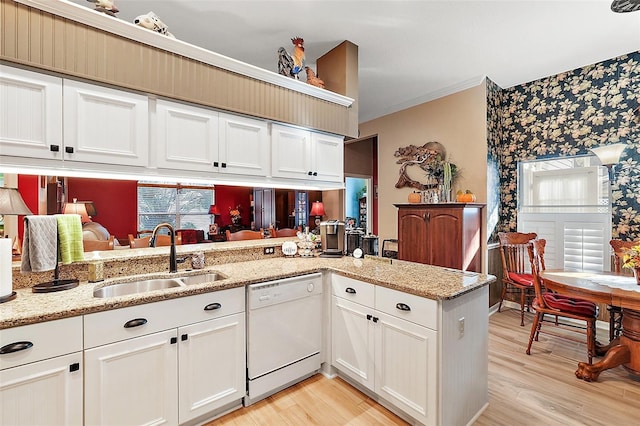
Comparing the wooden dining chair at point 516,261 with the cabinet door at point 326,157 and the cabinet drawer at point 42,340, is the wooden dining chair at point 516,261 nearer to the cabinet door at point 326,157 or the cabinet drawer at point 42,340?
the cabinet door at point 326,157

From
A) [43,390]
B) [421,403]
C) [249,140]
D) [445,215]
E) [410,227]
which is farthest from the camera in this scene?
[410,227]

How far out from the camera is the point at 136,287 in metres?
2.02

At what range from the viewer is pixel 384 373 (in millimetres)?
1961

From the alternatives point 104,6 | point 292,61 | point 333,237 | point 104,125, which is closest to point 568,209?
point 333,237

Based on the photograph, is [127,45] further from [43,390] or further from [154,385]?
[154,385]

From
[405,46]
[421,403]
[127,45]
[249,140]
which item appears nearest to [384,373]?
[421,403]

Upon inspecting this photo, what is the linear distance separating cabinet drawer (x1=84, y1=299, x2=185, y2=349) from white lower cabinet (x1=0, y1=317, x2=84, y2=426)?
55mm

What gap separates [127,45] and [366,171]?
16.3 feet

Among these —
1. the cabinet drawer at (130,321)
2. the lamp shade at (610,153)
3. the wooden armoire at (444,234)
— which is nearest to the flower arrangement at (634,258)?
the wooden armoire at (444,234)

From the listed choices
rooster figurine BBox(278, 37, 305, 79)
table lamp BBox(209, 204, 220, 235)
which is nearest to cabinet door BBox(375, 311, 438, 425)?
rooster figurine BBox(278, 37, 305, 79)

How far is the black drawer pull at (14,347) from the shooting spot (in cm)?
124

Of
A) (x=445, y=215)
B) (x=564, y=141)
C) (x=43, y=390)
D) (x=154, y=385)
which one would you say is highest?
(x=564, y=141)

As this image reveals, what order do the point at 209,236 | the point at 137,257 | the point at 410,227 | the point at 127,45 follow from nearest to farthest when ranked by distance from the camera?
the point at 127,45
the point at 137,257
the point at 410,227
the point at 209,236

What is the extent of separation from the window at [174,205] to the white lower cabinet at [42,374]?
6379mm
